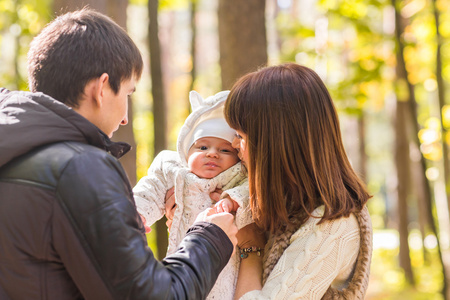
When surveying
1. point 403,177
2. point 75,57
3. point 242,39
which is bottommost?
point 403,177

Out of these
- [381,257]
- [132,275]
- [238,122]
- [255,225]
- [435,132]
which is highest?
[238,122]

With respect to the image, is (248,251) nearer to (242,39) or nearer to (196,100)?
(196,100)

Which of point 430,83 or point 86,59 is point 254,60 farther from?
point 430,83

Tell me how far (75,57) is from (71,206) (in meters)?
0.52

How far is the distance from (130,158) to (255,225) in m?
1.92

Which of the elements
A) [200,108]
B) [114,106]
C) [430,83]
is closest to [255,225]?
[200,108]

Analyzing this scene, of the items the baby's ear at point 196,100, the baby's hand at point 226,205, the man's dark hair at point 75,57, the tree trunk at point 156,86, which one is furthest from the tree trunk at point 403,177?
the man's dark hair at point 75,57

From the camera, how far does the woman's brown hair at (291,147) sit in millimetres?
2195

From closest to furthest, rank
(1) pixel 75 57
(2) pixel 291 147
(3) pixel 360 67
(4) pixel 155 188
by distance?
1. (1) pixel 75 57
2. (2) pixel 291 147
3. (4) pixel 155 188
4. (3) pixel 360 67

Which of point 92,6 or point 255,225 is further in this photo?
point 92,6

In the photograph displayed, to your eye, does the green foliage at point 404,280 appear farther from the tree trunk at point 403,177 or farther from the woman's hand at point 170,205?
the woman's hand at point 170,205

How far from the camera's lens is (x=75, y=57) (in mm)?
1712

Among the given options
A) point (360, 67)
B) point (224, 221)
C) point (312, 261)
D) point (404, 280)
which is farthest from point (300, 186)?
point (404, 280)

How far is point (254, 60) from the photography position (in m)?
4.73
